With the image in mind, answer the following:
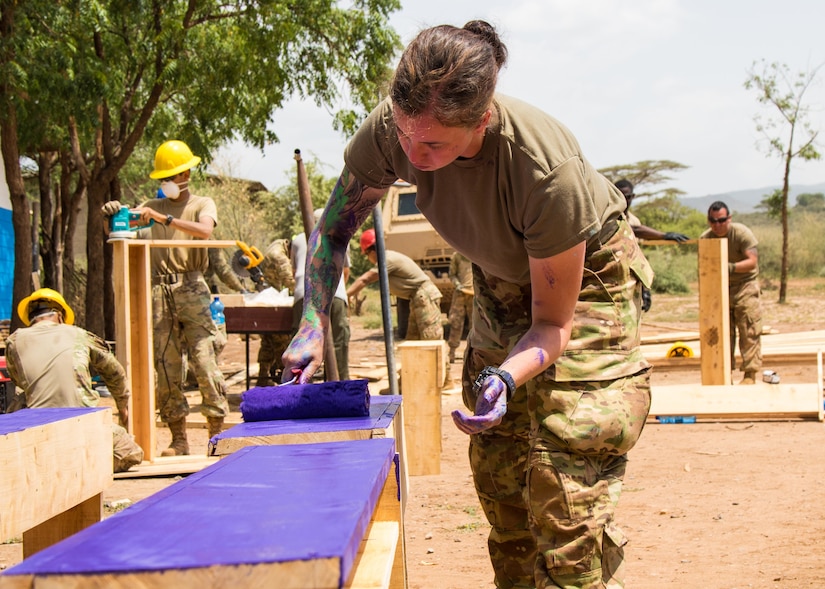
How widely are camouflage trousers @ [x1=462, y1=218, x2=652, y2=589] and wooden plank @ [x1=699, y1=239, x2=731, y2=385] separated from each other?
19.1ft

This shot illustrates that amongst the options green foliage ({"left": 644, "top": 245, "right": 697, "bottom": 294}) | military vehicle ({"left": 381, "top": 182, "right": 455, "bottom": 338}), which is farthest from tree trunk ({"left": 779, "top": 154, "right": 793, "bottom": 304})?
military vehicle ({"left": 381, "top": 182, "right": 455, "bottom": 338})

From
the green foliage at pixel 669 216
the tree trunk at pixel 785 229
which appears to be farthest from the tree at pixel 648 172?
the tree trunk at pixel 785 229

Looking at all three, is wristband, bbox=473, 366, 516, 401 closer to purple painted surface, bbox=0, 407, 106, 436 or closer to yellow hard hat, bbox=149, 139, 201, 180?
purple painted surface, bbox=0, 407, 106, 436

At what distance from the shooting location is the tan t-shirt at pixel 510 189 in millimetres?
2516

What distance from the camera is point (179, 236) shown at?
7293 millimetres

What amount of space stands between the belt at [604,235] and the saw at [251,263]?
12.7ft

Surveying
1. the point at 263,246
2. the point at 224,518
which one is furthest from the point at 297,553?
the point at 263,246

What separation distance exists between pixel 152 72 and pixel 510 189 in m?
11.0

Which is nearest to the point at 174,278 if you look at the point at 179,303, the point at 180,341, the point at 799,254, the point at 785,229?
the point at 179,303

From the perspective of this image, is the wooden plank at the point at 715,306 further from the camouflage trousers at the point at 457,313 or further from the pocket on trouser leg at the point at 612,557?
the pocket on trouser leg at the point at 612,557

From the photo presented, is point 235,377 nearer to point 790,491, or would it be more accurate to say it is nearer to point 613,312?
point 790,491

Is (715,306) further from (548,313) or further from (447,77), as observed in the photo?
(447,77)

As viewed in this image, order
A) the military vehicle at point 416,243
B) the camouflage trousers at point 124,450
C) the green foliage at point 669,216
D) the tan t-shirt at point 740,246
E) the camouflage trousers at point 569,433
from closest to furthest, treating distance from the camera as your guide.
Result: the camouflage trousers at point 569,433
the camouflage trousers at point 124,450
the tan t-shirt at point 740,246
the military vehicle at point 416,243
the green foliage at point 669,216

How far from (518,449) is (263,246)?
2335 cm
